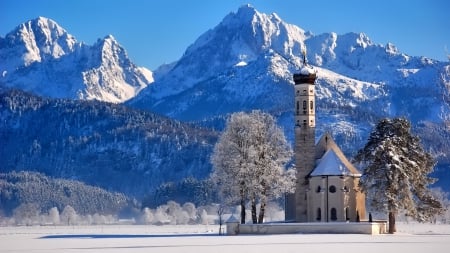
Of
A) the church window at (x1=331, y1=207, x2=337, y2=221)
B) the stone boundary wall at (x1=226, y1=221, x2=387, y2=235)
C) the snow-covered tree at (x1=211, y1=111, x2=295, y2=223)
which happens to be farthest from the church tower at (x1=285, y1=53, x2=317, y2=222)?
the stone boundary wall at (x1=226, y1=221, x2=387, y2=235)

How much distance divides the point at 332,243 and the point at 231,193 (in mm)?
29031

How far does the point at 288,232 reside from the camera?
10312cm

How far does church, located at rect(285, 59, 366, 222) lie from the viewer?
4350 inches

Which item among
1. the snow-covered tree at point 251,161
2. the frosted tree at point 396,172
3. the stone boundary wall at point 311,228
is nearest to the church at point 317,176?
the frosted tree at point 396,172

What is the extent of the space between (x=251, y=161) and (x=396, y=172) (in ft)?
55.6

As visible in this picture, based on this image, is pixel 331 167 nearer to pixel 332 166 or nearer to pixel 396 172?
pixel 332 166

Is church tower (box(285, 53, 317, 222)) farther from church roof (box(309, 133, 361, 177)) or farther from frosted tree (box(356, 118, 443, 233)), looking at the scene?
frosted tree (box(356, 118, 443, 233))

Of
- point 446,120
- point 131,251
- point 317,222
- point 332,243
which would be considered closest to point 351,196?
point 317,222

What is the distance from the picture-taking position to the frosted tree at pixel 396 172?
340ft

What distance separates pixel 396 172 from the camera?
103375mm

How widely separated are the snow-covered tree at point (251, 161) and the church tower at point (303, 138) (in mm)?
3893

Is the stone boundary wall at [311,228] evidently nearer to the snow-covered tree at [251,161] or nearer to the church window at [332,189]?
the snow-covered tree at [251,161]

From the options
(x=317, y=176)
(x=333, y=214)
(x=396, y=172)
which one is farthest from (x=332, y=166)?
(x=396, y=172)

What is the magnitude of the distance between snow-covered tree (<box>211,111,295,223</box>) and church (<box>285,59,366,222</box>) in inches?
147
